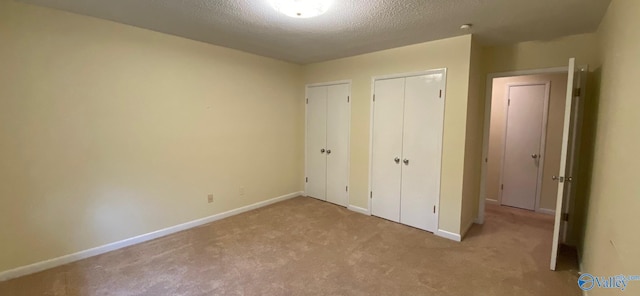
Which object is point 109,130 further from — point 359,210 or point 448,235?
point 448,235

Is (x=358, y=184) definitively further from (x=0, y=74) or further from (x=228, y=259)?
(x=0, y=74)

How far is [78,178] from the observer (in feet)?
8.30

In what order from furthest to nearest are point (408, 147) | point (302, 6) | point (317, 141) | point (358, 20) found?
point (317, 141) < point (408, 147) < point (358, 20) < point (302, 6)

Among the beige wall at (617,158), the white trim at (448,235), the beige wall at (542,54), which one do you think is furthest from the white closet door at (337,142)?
the beige wall at (617,158)

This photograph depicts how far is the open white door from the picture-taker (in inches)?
89.4

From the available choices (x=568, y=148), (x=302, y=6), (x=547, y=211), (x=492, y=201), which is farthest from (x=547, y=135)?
(x=302, y=6)

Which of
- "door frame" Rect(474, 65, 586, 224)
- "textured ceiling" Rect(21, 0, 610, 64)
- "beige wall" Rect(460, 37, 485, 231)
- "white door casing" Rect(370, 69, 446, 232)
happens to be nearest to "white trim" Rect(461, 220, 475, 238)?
"beige wall" Rect(460, 37, 485, 231)

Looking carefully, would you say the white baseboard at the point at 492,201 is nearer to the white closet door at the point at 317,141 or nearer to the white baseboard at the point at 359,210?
the white baseboard at the point at 359,210

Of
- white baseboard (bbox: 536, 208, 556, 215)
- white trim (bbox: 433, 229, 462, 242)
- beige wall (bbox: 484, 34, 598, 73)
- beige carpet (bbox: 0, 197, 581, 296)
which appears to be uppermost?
beige wall (bbox: 484, 34, 598, 73)

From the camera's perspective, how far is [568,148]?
257cm

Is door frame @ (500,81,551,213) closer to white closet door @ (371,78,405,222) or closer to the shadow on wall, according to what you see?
the shadow on wall

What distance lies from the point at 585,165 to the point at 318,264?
2.91 metres

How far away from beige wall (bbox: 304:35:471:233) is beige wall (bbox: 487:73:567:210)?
1.89 metres

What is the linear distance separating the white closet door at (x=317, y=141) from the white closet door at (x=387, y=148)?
945 mm
